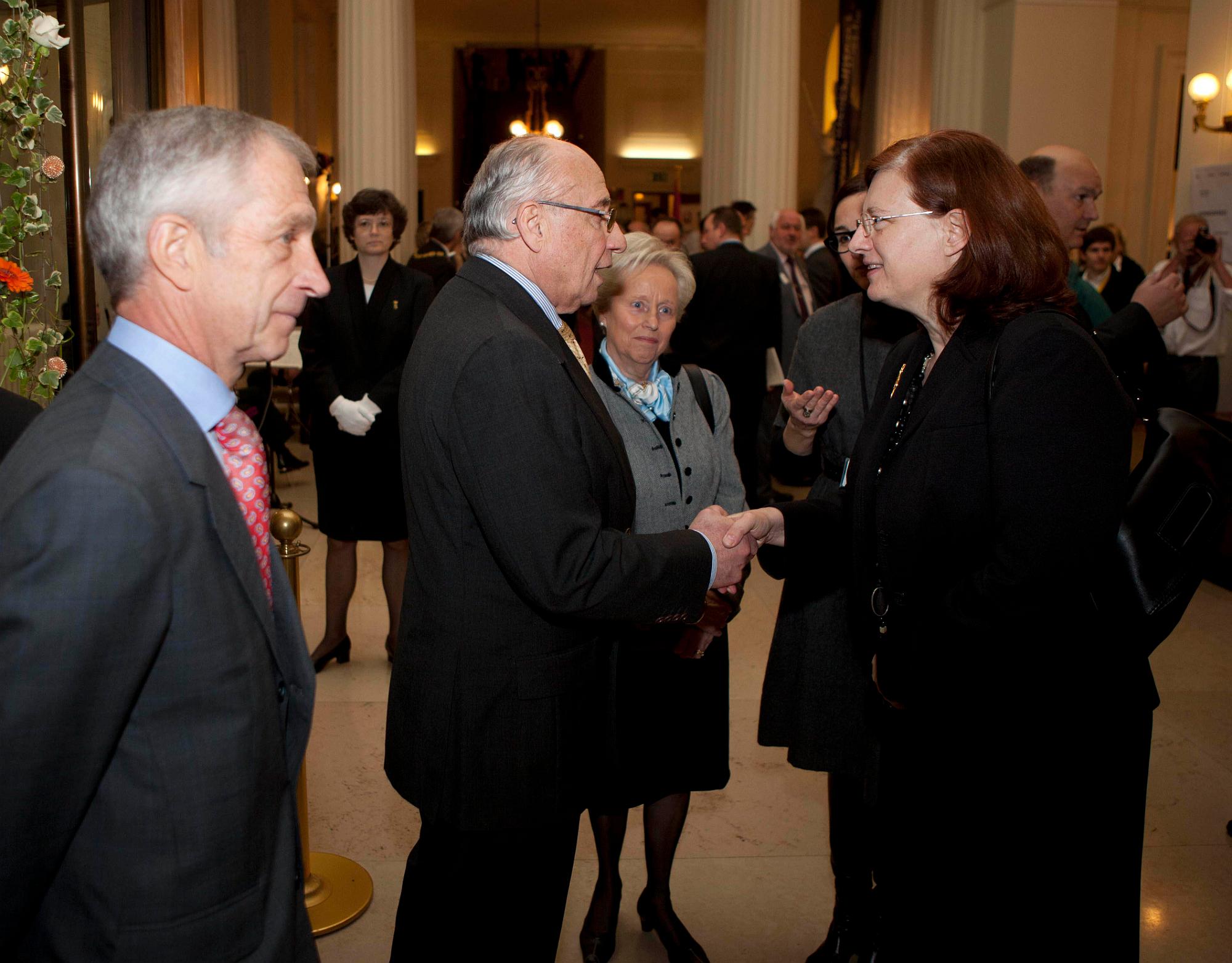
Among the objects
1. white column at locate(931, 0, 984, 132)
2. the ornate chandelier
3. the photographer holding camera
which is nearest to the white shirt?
the photographer holding camera

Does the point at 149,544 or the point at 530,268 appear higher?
the point at 530,268

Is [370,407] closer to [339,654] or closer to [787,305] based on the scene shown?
[339,654]

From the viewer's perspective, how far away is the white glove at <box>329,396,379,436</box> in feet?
14.4

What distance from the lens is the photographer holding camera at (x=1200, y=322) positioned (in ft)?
23.7

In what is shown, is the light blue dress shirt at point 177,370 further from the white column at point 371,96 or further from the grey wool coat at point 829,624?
the white column at point 371,96

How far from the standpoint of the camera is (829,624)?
8.72 feet

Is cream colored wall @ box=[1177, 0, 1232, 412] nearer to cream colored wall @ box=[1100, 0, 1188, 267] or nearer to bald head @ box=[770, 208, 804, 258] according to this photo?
bald head @ box=[770, 208, 804, 258]

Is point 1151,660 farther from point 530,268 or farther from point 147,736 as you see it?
point 147,736

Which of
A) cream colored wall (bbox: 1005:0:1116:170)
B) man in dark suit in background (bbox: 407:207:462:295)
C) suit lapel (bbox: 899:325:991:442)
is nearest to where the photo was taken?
suit lapel (bbox: 899:325:991:442)

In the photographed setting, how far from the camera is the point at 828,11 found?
18688 mm

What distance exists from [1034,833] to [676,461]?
3.90 ft

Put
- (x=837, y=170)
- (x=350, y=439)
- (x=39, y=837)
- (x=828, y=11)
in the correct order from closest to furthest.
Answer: (x=39, y=837)
(x=350, y=439)
(x=837, y=170)
(x=828, y=11)

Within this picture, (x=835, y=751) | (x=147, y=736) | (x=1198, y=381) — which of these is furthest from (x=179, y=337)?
(x=1198, y=381)

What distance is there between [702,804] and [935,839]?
1676 mm
